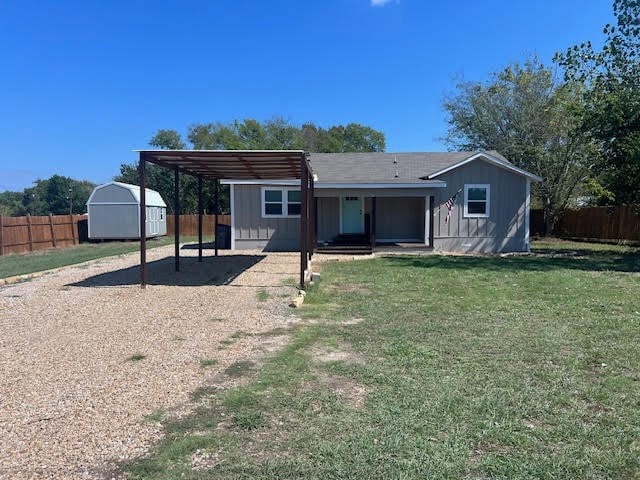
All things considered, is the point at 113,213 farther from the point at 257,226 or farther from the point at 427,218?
the point at 427,218

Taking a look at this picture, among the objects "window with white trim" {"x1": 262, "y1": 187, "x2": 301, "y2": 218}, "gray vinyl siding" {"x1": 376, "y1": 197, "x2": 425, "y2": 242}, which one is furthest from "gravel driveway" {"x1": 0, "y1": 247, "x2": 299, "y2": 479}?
"gray vinyl siding" {"x1": 376, "y1": 197, "x2": 425, "y2": 242}

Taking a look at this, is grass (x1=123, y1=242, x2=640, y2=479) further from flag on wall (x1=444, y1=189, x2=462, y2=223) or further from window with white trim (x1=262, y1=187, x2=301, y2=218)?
window with white trim (x1=262, y1=187, x2=301, y2=218)

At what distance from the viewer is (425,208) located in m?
17.8

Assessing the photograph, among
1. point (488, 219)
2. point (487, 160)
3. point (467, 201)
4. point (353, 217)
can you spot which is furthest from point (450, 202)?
point (353, 217)

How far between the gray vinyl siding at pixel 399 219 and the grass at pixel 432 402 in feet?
35.4

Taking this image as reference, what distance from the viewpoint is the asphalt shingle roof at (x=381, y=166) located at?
17578 mm

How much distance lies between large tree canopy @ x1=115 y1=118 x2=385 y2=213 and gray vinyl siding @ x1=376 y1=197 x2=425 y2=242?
2170 centimetres

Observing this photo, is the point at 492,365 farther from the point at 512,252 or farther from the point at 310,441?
the point at 512,252

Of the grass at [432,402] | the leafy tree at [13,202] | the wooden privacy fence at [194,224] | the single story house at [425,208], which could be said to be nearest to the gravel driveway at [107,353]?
the grass at [432,402]

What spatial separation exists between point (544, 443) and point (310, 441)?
1588 mm

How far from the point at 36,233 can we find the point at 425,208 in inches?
647

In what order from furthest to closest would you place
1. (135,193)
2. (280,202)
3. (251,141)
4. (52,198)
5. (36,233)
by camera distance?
A: 1. (52,198)
2. (251,141)
3. (135,193)
4. (36,233)
5. (280,202)

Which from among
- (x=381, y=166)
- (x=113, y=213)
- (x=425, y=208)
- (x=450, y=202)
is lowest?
(x=113, y=213)

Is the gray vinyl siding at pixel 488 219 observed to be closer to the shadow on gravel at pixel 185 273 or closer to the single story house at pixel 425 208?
the single story house at pixel 425 208
